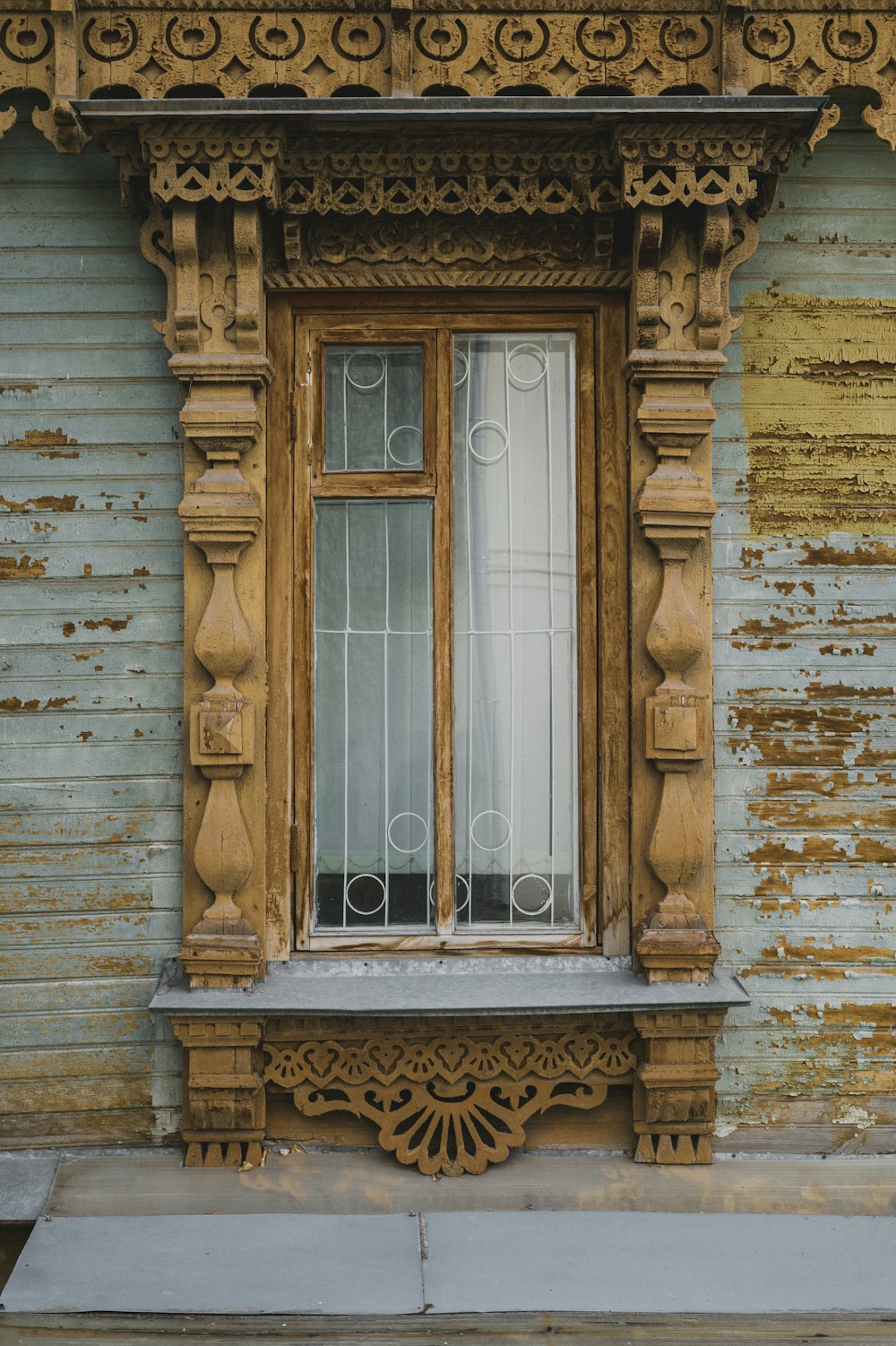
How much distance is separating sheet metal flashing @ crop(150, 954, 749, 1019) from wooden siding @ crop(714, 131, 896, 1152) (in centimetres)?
33

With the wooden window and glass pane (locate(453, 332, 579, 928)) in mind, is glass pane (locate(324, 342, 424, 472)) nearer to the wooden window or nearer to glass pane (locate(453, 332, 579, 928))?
the wooden window

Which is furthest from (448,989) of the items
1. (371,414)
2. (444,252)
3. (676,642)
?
(444,252)

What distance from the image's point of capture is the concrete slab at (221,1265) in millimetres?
2906

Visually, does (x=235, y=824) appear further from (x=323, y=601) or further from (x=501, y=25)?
(x=501, y=25)

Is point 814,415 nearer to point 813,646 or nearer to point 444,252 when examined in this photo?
point 813,646

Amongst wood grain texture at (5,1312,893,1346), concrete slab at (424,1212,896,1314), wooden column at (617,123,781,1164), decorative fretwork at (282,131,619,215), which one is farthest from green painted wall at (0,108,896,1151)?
wood grain texture at (5,1312,893,1346)

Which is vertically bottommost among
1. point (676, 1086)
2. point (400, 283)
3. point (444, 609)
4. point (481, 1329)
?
point (481, 1329)

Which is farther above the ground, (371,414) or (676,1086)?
(371,414)

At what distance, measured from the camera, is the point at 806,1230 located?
327 cm

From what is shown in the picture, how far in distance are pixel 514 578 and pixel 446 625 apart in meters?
0.26

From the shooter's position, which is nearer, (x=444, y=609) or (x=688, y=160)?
(x=688, y=160)

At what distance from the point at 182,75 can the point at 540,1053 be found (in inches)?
120

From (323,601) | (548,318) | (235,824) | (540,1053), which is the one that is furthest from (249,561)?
(540,1053)

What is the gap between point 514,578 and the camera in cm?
372
